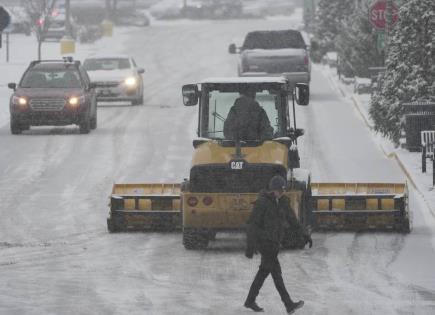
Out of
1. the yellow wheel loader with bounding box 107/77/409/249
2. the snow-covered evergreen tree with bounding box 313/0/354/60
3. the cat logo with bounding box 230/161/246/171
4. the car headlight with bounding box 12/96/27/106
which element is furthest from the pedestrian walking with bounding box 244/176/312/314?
the snow-covered evergreen tree with bounding box 313/0/354/60

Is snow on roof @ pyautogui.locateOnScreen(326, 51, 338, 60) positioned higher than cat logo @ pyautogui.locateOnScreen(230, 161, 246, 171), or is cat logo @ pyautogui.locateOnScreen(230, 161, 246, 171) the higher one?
snow on roof @ pyautogui.locateOnScreen(326, 51, 338, 60)

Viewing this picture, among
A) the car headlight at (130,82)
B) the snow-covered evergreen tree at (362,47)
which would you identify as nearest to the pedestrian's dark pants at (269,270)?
the car headlight at (130,82)

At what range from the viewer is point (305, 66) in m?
42.9

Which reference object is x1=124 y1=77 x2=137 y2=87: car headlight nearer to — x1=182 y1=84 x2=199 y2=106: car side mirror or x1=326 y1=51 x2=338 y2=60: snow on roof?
x1=326 y1=51 x2=338 y2=60: snow on roof

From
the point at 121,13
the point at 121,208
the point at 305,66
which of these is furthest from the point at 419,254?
the point at 121,13

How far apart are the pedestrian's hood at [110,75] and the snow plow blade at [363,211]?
23974 millimetres

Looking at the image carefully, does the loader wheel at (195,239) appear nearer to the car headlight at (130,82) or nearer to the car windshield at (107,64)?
the car headlight at (130,82)

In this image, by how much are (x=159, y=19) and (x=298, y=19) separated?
32.4 ft

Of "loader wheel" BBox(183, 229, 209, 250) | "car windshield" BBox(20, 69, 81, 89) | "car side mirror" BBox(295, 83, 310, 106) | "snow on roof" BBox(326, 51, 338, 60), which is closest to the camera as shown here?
"loader wheel" BBox(183, 229, 209, 250)

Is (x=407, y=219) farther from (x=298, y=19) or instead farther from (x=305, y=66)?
(x=298, y=19)

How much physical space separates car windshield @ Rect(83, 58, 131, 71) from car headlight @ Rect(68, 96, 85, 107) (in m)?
10.0

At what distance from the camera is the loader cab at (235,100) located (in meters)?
18.3

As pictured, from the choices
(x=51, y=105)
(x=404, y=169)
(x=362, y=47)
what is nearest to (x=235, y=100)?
(x=404, y=169)

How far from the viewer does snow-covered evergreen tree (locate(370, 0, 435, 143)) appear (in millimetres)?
30062
